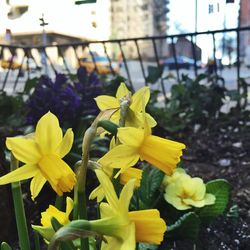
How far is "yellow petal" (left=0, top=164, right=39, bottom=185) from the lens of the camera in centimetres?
49

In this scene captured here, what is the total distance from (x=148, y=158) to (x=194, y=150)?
4.80 ft

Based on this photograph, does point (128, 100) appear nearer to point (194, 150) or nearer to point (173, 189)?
point (173, 189)

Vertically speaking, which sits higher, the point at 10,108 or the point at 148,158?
the point at 148,158

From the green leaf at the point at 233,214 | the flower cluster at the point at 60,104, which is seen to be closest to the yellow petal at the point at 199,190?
the green leaf at the point at 233,214

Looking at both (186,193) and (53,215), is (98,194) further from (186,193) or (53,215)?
(186,193)

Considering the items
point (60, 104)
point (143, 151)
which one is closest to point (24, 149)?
point (143, 151)

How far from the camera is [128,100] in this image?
1.77ft

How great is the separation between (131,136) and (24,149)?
0.11 meters

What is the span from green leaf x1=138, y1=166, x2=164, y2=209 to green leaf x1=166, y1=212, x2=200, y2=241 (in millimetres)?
105

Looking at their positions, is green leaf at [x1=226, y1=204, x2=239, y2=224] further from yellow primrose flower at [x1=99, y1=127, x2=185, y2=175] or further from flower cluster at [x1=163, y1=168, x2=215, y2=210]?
yellow primrose flower at [x1=99, y1=127, x2=185, y2=175]

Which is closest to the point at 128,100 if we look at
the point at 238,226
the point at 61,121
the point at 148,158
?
the point at 148,158

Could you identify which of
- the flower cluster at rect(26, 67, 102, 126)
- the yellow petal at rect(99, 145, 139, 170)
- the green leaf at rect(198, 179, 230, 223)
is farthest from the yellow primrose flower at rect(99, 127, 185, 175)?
the flower cluster at rect(26, 67, 102, 126)

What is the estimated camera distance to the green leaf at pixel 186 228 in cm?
85

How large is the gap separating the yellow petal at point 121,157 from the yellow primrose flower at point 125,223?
41mm
